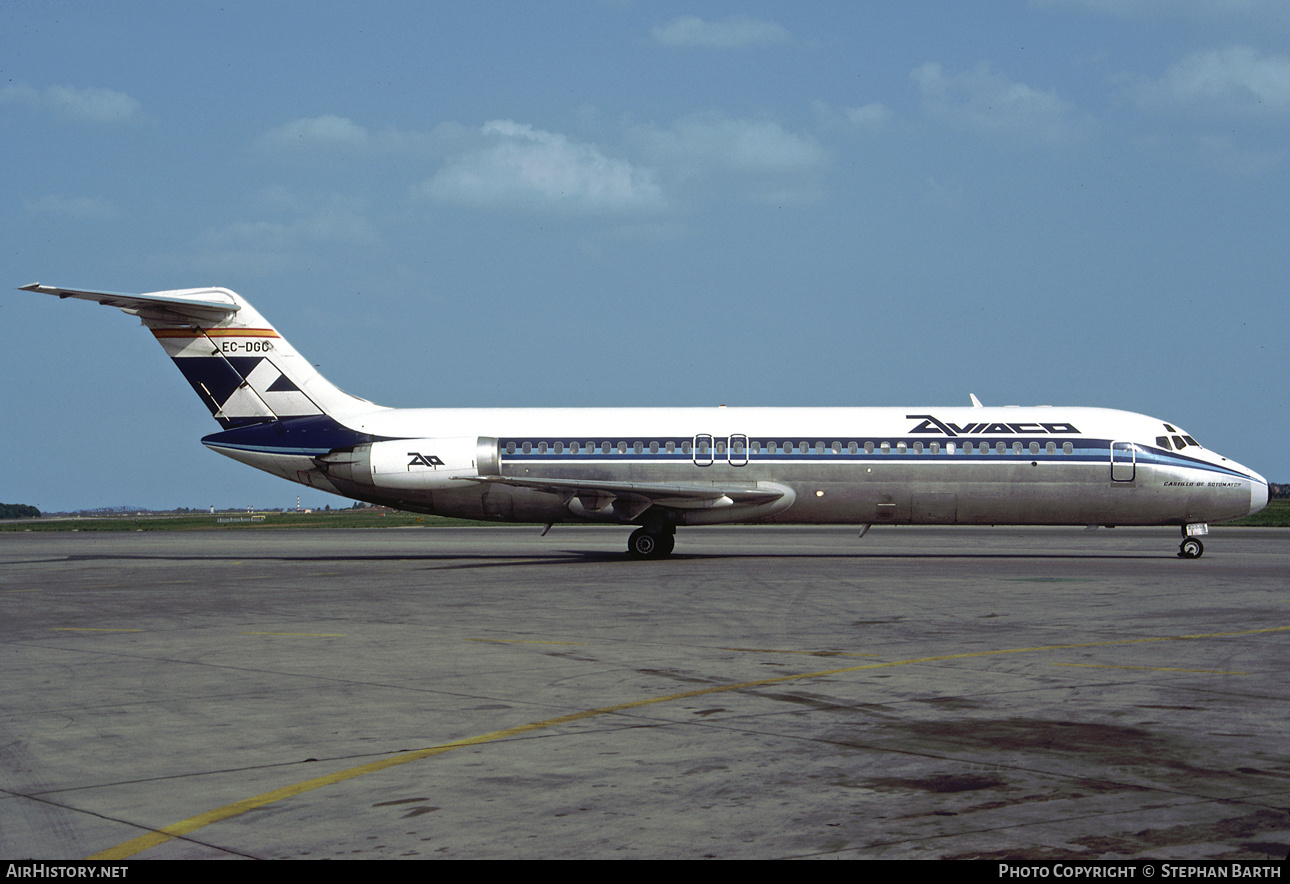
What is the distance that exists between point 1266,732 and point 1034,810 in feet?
10.5

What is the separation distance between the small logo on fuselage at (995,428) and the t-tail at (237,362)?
53.5 ft

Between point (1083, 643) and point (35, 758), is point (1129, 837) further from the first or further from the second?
point (1083, 643)

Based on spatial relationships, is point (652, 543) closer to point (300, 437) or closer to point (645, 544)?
point (645, 544)

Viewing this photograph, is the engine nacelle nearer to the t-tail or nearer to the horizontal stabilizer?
the t-tail

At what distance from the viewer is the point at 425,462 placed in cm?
2958

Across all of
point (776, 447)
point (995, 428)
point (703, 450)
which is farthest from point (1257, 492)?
point (703, 450)

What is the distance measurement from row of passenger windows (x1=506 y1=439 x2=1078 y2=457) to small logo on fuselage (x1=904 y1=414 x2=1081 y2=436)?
0.29m

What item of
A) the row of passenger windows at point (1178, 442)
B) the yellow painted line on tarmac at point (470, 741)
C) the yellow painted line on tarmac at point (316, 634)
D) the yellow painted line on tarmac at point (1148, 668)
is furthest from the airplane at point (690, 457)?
the yellow painted line on tarmac at point (1148, 668)

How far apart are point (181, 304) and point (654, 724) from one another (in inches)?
1001

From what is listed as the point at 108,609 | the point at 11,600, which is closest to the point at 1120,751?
the point at 108,609

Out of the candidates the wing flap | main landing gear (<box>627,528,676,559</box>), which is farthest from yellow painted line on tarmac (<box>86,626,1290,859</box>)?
main landing gear (<box>627,528,676,559</box>)

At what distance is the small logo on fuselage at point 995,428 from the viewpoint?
2900 cm

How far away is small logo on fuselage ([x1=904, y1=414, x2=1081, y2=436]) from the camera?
29.0 metres

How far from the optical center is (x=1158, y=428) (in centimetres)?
2931
